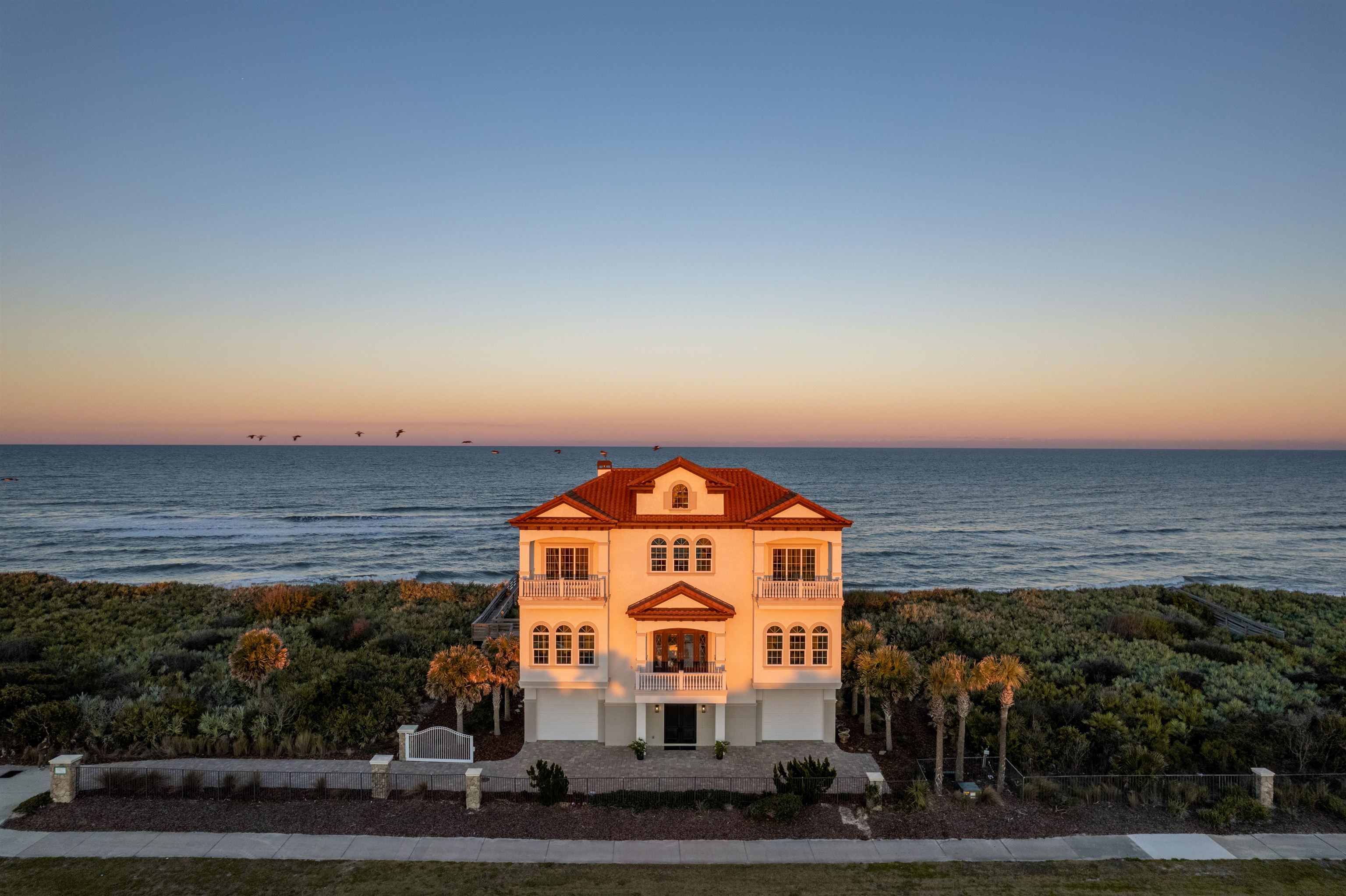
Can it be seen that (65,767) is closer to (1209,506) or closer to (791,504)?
(791,504)

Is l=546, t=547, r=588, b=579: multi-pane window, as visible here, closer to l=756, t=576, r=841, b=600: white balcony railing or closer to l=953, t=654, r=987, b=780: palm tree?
l=756, t=576, r=841, b=600: white balcony railing

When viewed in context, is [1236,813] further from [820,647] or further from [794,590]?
[794,590]

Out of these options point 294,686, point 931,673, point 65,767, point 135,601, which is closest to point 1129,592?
point 931,673

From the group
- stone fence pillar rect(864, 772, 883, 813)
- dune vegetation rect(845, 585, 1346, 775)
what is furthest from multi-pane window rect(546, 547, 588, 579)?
dune vegetation rect(845, 585, 1346, 775)

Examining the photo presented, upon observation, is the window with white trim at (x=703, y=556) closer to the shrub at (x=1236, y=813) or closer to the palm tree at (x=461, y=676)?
the palm tree at (x=461, y=676)

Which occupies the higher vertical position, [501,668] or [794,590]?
[794,590]

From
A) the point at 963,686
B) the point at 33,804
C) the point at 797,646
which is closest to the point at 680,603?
the point at 797,646

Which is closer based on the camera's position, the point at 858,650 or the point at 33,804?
the point at 33,804
